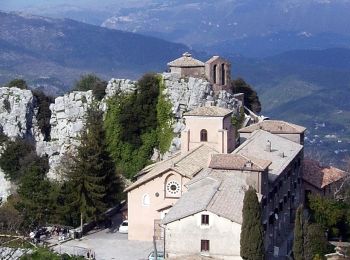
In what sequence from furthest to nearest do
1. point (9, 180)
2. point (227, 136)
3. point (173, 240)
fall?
point (9, 180), point (227, 136), point (173, 240)

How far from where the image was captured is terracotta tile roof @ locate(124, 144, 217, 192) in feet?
134

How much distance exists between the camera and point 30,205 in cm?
4344

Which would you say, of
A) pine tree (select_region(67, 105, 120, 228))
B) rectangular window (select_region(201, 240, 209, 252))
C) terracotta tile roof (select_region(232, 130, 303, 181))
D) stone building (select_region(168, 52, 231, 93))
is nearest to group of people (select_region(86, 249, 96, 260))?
pine tree (select_region(67, 105, 120, 228))

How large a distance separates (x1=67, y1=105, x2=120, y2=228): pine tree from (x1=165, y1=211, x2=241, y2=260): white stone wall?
26.4 ft

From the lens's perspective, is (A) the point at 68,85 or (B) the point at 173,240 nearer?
(B) the point at 173,240

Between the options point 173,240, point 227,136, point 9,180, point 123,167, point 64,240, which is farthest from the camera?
point 9,180

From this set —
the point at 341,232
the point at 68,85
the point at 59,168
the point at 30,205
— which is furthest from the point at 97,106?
the point at 68,85

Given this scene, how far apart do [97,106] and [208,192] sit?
2009 centimetres

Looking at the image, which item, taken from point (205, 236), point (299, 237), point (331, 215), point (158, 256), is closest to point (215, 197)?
point (205, 236)

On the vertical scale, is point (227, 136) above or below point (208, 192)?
above

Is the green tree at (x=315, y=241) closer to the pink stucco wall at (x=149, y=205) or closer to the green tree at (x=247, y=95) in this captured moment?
the pink stucco wall at (x=149, y=205)

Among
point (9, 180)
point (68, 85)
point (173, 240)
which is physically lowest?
point (173, 240)

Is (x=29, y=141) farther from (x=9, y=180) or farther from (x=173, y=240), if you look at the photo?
(x=173, y=240)

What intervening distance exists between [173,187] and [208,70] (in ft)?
45.8
